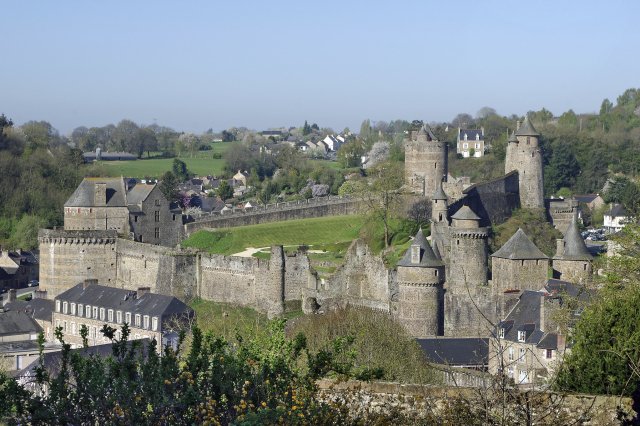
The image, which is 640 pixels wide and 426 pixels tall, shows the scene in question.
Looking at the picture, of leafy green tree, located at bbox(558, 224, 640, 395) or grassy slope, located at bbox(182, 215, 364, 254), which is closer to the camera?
leafy green tree, located at bbox(558, 224, 640, 395)

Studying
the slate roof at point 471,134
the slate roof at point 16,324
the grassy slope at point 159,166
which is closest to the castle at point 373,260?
the slate roof at point 16,324

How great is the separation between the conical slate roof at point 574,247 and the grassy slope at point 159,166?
54058 mm

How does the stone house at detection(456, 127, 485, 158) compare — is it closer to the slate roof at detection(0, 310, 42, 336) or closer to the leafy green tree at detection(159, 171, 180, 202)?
the leafy green tree at detection(159, 171, 180, 202)

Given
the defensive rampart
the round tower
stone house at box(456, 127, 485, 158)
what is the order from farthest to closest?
1. stone house at box(456, 127, 485, 158)
2. the defensive rampart
3. the round tower

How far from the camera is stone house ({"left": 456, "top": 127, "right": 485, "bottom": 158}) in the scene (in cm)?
7950

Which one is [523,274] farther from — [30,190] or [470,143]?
[470,143]

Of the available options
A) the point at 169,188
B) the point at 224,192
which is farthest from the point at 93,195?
the point at 224,192

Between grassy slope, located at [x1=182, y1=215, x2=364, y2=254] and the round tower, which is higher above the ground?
the round tower

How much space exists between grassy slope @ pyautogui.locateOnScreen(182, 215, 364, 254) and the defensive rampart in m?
0.82

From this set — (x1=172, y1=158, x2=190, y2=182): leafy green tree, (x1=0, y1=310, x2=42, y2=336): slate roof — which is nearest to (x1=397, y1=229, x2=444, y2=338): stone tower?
(x1=0, y1=310, x2=42, y2=336): slate roof

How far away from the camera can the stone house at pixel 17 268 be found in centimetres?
6003

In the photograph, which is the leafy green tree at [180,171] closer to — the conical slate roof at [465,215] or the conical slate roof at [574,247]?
the conical slate roof at [465,215]

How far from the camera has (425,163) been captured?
4978 cm

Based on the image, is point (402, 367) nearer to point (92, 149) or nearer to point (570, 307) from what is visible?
point (570, 307)
